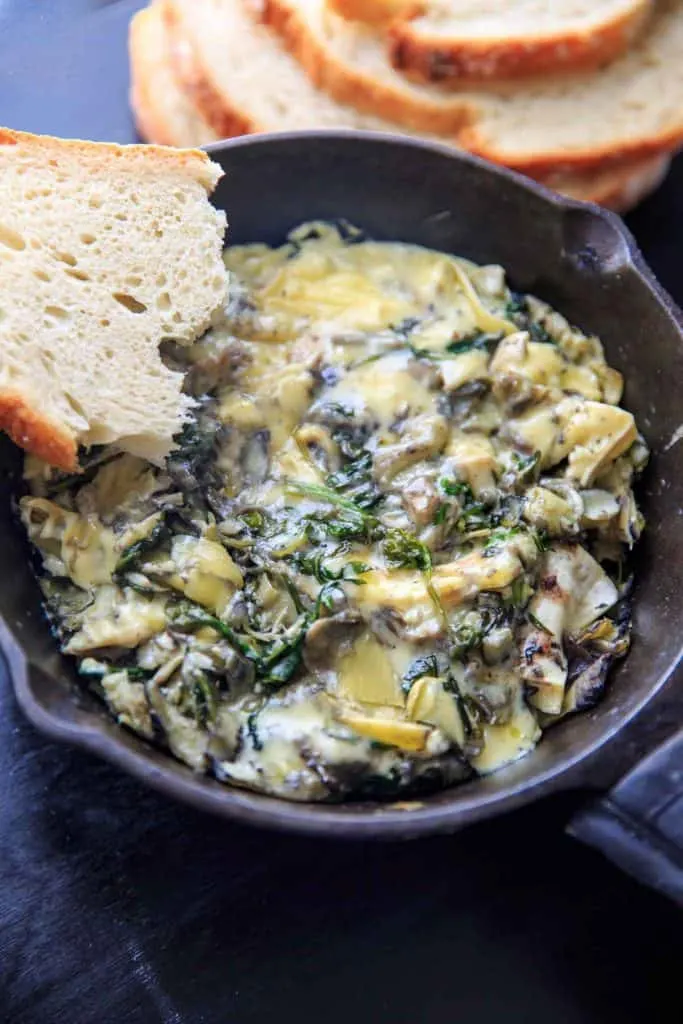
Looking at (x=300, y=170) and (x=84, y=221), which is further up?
(x=300, y=170)

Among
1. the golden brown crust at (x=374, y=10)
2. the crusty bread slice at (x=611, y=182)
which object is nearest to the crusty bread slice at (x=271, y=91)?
the golden brown crust at (x=374, y=10)

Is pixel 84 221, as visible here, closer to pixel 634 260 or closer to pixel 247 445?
pixel 247 445

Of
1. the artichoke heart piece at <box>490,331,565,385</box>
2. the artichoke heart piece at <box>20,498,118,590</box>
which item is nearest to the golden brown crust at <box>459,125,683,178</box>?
the artichoke heart piece at <box>490,331,565,385</box>

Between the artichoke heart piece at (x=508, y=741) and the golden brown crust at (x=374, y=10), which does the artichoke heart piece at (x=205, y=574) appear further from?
the golden brown crust at (x=374, y=10)

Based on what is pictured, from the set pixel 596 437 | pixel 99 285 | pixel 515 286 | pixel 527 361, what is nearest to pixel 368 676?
pixel 596 437

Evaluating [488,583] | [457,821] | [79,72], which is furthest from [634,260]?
[79,72]

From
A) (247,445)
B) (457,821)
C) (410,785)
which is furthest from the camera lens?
(247,445)
